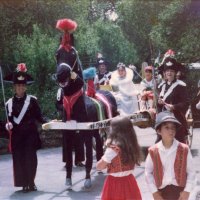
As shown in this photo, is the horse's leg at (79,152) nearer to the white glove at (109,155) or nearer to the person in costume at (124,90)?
the person in costume at (124,90)

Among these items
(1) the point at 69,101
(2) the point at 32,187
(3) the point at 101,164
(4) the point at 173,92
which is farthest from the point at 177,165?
(2) the point at 32,187

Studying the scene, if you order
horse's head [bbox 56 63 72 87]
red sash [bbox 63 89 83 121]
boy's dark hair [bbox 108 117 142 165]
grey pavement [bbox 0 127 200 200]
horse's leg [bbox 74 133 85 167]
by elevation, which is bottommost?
grey pavement [bbox 0 127 200 200]

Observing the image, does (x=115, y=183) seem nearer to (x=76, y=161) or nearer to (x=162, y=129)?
(x=162, y=129)

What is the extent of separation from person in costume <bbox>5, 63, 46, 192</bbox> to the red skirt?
331 centimetres

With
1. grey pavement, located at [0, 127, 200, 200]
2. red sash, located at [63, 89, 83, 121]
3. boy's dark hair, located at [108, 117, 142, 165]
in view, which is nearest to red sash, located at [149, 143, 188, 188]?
boy's dark hair, located at [108, 117, 142, 165]

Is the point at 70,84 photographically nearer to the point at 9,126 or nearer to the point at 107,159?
the point at 9,126

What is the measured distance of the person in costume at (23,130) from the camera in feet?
27.9

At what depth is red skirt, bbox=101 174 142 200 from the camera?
211 inches

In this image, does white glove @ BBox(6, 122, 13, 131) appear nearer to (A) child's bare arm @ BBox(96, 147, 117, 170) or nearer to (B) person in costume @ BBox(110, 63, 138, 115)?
(A) child's bare arm @ BBox(96, 147, 117, 170)

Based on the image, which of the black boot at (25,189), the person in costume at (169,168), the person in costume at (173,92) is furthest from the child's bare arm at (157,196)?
the black boot at (25,189)

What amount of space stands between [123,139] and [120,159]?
22 cm

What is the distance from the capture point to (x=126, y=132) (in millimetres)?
5289

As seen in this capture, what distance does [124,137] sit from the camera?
17.3 feet

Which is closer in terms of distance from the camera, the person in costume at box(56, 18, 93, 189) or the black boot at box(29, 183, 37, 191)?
the person in costume at box(56, 18, 93, 189)
